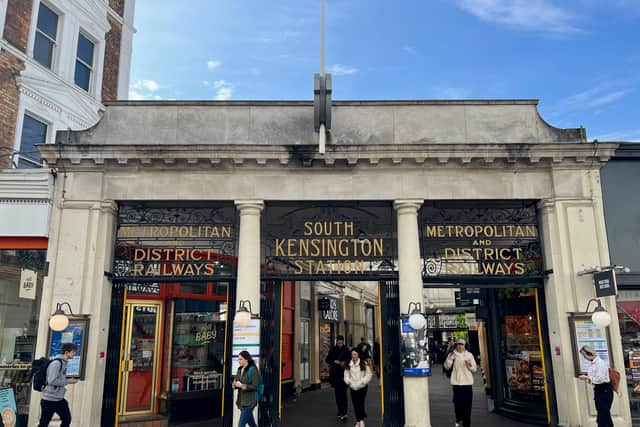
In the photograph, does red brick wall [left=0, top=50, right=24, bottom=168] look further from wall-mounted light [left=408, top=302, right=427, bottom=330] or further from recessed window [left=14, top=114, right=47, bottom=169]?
wall-mounted light [left=408, top=302, right=427, bottom=330]

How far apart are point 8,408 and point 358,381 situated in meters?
6.75

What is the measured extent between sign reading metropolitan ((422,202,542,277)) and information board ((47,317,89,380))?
7028mm

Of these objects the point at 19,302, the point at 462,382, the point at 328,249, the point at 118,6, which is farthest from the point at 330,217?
the point at 118,6

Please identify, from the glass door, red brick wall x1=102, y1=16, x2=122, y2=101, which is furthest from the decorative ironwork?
red brick wall x1=102, y1=16, x2=122, y2=101

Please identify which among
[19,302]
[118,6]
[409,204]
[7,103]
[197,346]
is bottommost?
[197,346]

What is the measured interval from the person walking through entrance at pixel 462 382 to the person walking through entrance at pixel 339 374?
2482mm

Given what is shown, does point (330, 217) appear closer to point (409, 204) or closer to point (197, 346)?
point (409, 204)

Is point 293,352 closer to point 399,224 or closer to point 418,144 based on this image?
point 399,224

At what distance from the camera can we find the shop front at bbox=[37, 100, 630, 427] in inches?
398

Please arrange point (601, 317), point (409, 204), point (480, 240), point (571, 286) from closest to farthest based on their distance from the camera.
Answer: point (601, 317)
point (571, 286)
point (409, 204)
point (480, 240)

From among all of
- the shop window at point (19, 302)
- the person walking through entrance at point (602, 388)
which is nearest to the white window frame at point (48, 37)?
the shop window at point (19, 302)

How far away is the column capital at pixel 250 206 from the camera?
34.3 ft

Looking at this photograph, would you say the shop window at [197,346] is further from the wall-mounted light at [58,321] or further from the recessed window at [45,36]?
the recessed window at [45,36]

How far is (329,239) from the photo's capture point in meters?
10.8
